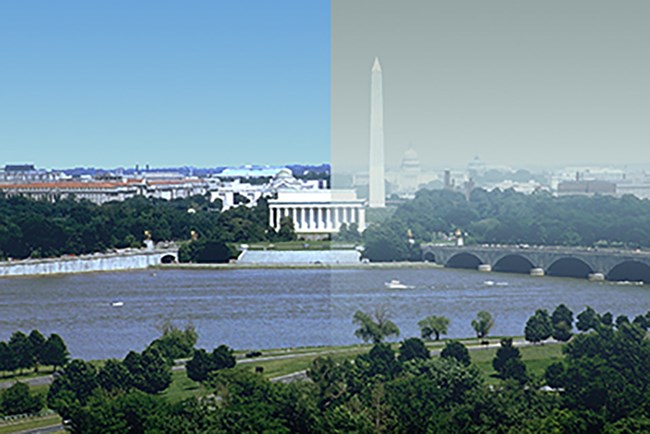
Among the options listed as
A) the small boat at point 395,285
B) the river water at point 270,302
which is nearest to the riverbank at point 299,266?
the river water at point 270,302

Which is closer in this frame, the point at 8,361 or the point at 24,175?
the point at 8,361

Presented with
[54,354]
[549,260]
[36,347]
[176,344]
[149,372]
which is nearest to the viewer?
[149,372]

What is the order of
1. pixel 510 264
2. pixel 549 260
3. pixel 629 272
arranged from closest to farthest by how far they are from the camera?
pixel 629 272 → pixel 549 260 → pixel 510 264

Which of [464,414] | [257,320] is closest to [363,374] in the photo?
[464,414]

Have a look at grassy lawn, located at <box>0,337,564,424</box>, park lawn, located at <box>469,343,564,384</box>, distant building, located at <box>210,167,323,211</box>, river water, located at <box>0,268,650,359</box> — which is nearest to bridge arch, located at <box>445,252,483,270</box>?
river water, located at <box>0,268,650,359</box>

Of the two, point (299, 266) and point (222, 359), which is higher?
point (222, 359)

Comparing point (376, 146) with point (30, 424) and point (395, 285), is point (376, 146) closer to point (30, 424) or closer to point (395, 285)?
point (395, 285)

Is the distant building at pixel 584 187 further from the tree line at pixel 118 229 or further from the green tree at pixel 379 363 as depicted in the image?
the green tree at pixel 379 363

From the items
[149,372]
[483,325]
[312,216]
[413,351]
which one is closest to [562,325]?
[483,325]
